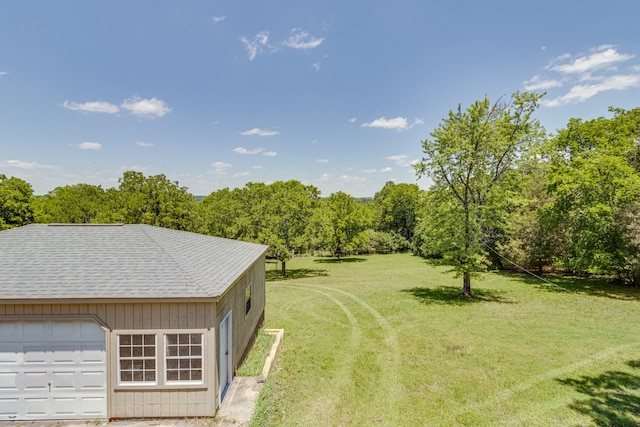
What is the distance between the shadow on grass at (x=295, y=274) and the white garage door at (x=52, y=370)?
73.2 feet

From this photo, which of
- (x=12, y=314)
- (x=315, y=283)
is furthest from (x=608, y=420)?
(x=315, y=283)

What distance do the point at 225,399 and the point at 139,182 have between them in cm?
2538

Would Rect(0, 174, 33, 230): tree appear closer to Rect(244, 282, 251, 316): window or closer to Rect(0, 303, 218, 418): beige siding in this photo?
Rect(244, 282, 251, 316): window

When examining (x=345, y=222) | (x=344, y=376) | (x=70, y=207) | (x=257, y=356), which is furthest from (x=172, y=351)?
(x=70, y=207)

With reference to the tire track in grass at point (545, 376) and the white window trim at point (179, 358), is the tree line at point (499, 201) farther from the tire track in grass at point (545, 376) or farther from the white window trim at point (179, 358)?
the white window trim at point (179, 358)

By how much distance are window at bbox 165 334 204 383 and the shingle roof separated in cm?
117

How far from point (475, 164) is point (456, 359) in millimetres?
12562

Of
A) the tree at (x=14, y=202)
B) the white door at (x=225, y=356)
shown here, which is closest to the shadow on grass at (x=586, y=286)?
the white door at (x=225, y=356)

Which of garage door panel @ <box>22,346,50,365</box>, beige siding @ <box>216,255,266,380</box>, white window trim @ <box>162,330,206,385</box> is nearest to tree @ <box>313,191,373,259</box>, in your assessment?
beige siding @ <box>216,255,266,380</box>

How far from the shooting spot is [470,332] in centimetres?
1489

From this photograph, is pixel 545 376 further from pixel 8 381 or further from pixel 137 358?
pixel 8 381

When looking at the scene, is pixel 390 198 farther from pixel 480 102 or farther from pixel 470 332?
pixel 470 332

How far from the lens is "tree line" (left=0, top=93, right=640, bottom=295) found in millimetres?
20344

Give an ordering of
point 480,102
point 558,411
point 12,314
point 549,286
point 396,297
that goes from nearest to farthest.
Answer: point 12,314 → point 558,411 → point 480,102 → point 396,297 → point 549,286
